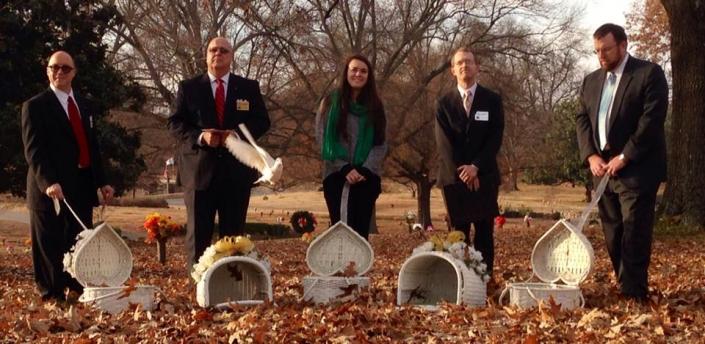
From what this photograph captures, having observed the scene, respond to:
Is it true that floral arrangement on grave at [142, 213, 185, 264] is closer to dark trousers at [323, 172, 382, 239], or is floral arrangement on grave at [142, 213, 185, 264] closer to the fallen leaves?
the fallen leaves

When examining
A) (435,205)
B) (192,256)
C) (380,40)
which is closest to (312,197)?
(435,205)

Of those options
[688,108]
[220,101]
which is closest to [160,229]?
[220,101]

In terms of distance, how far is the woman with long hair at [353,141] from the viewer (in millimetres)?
7223

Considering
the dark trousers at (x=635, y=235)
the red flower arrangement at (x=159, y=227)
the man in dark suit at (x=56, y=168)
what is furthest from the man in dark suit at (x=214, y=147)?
the red flower arrangement at (x=159, y=227)

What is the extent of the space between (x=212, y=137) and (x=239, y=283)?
103 centimetres

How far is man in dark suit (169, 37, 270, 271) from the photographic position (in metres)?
7.07

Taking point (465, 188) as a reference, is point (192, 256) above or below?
below

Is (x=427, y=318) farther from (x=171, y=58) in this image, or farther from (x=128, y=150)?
(x=171, y=58)

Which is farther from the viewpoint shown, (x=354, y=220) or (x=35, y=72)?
(x=35, y=72)

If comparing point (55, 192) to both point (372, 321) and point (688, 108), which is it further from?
point (688, 108)

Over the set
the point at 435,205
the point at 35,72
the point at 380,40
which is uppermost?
the point at 380,40

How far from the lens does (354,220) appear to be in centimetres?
735

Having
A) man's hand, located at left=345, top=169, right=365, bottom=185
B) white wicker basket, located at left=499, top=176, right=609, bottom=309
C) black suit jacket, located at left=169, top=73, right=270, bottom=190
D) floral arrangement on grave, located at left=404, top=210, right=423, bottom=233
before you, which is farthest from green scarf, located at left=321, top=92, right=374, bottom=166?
floral arrangement on grave, located at left=404, top=210, right=423, bottom=233

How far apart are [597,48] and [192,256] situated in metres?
3.28
